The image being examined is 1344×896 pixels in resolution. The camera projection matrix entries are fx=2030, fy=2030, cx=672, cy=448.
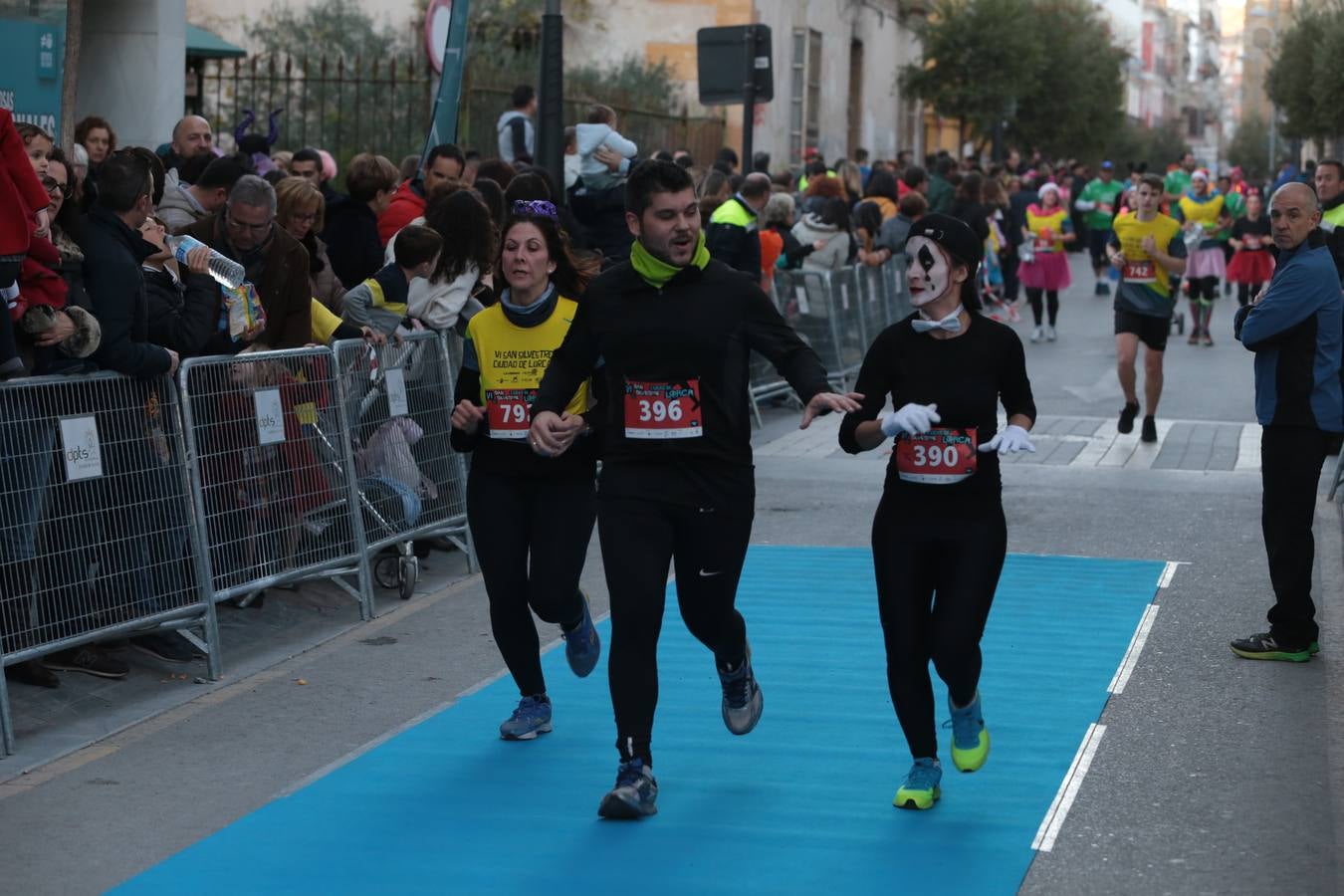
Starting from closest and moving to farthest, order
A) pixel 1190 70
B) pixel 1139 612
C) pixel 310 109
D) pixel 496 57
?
pixel 1139 612 < pixel 310 109 < pixel 496 57 < pixel 1190 70

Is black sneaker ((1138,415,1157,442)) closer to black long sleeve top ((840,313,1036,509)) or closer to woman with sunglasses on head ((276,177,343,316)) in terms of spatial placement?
woman with sunglasses on head ((276,177,343,316))

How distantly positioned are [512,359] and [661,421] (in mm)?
1032

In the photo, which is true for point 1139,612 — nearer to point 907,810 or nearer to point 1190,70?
point 907,810

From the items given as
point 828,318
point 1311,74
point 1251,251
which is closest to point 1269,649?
point 828,318

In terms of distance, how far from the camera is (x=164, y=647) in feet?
26.6

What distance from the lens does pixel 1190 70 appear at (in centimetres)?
16500

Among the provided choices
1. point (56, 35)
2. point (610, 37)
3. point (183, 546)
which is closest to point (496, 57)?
point (610, 37)

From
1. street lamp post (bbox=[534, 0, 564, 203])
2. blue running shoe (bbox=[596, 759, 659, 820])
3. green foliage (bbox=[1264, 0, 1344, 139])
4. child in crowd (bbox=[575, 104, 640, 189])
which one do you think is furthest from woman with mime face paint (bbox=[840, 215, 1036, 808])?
green foliage (bbox=[1264, 0, 1344, 139])

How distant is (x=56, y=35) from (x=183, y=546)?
5693 mm

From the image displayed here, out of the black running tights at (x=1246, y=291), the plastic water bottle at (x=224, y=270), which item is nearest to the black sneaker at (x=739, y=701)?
the plastic water bottle at (x=224, y=270)

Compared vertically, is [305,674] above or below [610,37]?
below

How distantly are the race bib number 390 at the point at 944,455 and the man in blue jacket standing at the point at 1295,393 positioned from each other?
2.81 meters

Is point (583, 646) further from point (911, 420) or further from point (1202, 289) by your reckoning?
point (1202, 289)

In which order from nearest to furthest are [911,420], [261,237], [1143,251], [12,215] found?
[911,420] → [12,215] → [261,237] → [1143,251]
